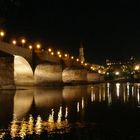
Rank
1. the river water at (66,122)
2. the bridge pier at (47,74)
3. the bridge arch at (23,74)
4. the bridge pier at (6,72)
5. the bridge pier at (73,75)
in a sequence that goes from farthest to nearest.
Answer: the bridge pier at (73,75) < the bridge pier at (47,74) < the bridge arch at (23,74) < the bridge pier at (6,72) < the river water at (66,122)

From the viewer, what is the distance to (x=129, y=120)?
89.7 ft

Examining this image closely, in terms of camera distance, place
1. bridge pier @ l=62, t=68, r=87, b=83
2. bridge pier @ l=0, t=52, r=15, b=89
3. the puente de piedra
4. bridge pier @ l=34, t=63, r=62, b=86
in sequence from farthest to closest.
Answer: bridge pier @ l=62, t=68, r=87, b=83 → bridge pier @ l=34, t=63, r=62, b=86 → the puente de piedra → bridge pier @ l=0, t=52, r=15, b=89

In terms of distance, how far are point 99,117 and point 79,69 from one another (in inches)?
2873

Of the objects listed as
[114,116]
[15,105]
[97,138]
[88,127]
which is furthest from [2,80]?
[97,138]

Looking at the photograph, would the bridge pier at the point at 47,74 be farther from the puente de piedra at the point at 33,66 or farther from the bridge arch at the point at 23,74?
the bridge arch at the point at 23,74

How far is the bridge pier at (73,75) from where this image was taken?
96562mm

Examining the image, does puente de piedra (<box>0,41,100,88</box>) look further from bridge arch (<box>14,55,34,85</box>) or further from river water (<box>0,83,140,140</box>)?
river water (<box>0,83,140,140</box>)

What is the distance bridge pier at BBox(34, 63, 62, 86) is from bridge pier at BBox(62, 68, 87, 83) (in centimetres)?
1254

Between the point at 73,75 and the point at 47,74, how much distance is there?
18198 mm

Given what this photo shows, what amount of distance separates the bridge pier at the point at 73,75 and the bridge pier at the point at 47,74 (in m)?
12.5

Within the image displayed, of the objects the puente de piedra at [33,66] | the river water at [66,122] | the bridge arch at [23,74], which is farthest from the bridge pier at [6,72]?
the river water at [66,122]

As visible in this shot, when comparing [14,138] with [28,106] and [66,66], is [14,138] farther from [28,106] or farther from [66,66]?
[66,66]

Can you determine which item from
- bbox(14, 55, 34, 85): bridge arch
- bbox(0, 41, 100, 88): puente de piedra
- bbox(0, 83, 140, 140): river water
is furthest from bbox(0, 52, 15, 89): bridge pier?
bbox(0, 83, 140, 140): river water

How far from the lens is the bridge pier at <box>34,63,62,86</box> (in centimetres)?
7900
